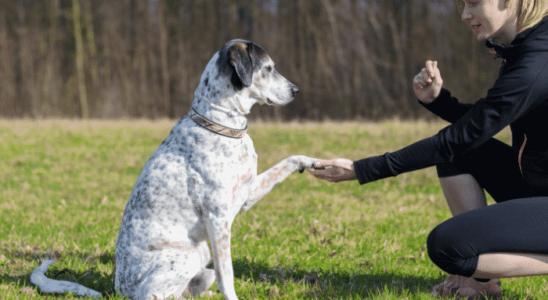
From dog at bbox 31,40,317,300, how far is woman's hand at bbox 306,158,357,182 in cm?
43

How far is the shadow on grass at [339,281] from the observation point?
299 cm

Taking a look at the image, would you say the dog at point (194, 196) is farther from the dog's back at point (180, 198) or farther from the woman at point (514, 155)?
the woman at point (514, 155)

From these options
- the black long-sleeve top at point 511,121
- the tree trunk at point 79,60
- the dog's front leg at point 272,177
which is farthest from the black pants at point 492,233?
the tree trunk at point 79,60

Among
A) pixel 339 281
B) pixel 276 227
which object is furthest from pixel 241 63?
pixel 276 227

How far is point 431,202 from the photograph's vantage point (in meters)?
5.95

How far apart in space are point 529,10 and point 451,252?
1362 millimetres

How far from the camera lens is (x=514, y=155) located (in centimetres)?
285

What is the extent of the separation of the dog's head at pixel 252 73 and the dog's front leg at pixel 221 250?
34.0 inches

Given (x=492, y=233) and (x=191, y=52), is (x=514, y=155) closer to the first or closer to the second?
(x=492, y=233)

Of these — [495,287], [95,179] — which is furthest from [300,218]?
[95,179]

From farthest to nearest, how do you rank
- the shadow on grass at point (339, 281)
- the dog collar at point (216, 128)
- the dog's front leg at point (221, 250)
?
the shadow on grass at point (339, 281) < the dog collar at point (216, 128) < the dog's front leg at point (221, 250)

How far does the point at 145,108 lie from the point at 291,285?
14870 millimetres

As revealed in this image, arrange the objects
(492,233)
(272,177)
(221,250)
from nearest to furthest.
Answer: (492,233)
(221,250)
(272,177)

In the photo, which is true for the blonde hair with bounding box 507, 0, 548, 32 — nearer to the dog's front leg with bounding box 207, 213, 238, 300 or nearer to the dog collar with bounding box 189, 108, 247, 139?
the dog collar with bounding box 189, 108, 247, 139
